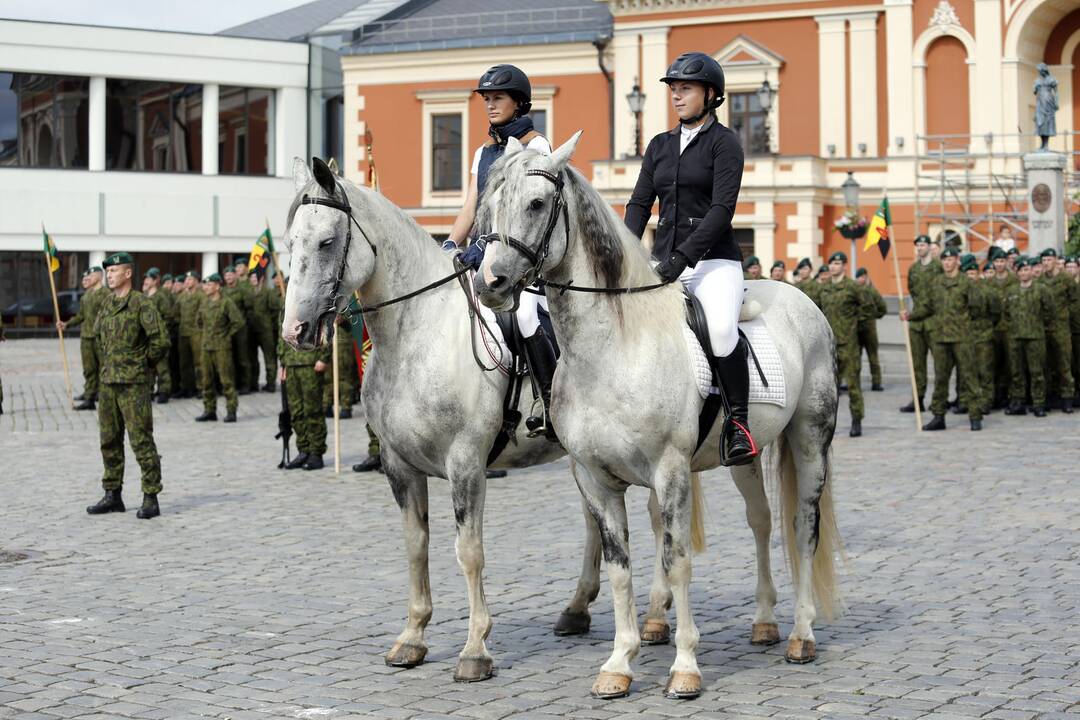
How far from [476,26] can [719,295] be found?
4172 cm

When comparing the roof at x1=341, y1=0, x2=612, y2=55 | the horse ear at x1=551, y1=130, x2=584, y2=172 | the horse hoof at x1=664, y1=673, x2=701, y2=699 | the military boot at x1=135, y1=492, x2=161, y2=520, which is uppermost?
the roof at x1=341, y1=0, x2=612, y2=55

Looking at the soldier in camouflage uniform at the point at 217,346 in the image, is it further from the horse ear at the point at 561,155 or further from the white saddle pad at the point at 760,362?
the horse ear at the point at 561,155

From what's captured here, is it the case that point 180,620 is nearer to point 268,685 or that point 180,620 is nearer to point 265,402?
point 268,685

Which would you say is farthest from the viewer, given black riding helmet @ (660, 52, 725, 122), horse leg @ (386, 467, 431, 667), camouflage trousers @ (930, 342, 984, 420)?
camouflage trousers @ (930, 342, 984, 420)

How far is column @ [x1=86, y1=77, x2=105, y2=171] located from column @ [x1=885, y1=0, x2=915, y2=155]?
78.4 ft

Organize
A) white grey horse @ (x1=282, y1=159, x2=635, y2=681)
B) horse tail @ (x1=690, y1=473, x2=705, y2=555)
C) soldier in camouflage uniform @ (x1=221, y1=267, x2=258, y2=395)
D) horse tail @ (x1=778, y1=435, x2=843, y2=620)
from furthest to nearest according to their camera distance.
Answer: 1. soldier in camouflage uniform @ (x1=221, y1=267, x2=258, y2=395)
2. horse tail @ (x1=690, y1=473, x2=705, y2=555)
3. horse tail @ (x1=778, y1=435, x2=843, y2=620)
4. white grey horse @ (x1=282, y1=159, x2=635, y2=681)

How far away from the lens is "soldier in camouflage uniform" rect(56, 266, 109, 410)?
74.4ft

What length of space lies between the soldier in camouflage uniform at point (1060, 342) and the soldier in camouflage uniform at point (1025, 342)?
0.28 metres

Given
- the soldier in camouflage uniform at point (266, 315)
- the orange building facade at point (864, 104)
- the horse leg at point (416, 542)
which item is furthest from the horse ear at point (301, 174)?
the orange building facade at point (864, 104)

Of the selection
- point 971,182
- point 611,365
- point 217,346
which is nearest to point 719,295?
point 611,365

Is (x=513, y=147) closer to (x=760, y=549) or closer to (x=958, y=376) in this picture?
(x=760, y=549)

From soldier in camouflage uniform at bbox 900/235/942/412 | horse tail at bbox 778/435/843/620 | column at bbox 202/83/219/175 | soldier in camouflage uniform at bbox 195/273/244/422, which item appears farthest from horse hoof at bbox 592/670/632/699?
column at bbox 202/83/219/175

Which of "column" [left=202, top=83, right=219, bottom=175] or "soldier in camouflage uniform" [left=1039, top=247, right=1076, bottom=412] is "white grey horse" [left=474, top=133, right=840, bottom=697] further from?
"column" [left=202, top=83, right=219, bottom=175]

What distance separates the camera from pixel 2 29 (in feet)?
145
